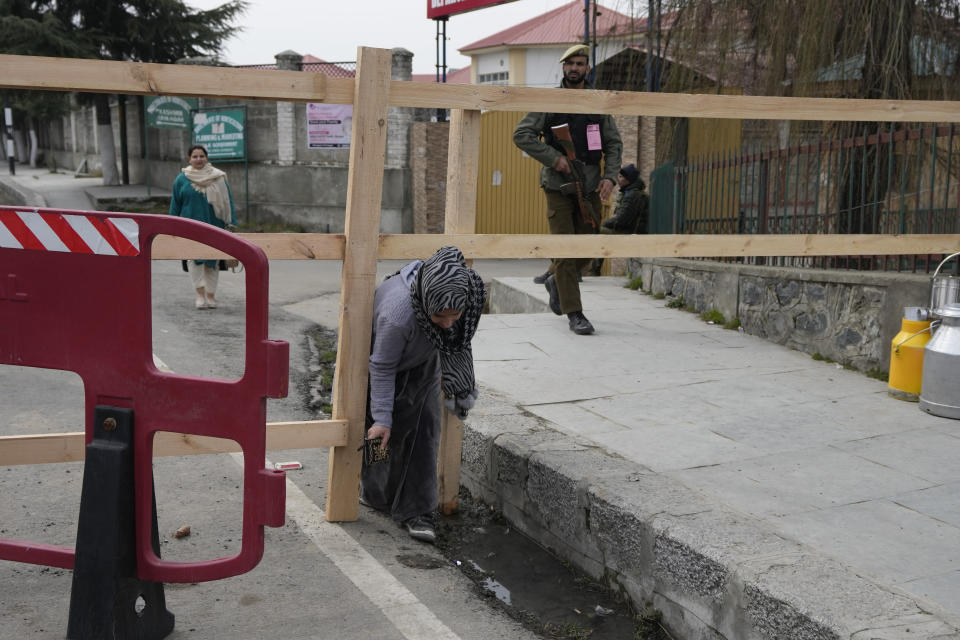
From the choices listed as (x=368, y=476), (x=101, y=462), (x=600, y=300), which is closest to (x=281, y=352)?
(x=101, y=462)

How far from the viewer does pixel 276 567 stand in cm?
329

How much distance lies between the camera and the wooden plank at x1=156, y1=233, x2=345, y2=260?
10.4 feet

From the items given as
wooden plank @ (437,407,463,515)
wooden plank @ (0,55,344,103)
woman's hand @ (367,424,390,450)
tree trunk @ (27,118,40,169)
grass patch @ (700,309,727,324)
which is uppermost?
tree trunk @ (27,118,40,169)

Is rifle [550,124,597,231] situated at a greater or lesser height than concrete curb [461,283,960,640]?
greater

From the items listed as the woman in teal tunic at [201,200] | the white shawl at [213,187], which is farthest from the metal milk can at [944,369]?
the white shawl at [213,187]

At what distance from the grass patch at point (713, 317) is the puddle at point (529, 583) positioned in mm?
3579

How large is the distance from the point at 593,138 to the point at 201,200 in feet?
13.8

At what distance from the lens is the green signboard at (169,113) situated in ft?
63.5

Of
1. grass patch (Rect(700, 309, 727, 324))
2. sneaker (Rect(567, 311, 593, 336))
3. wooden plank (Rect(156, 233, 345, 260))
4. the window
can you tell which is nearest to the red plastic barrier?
wooden plank (Rect(156, 233, 345, 260))

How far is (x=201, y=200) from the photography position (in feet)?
28.5

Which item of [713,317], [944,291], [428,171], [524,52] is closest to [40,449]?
[944,291]

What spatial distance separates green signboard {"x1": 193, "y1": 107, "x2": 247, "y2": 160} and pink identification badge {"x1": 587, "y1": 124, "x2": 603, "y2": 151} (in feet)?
46.4

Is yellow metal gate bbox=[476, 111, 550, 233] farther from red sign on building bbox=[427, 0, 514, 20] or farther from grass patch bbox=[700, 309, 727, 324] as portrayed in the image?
grass patch bbox=[700, 309, 727, 324]

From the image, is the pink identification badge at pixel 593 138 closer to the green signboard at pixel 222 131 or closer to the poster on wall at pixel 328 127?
the poster on wall at pixel 328 127
